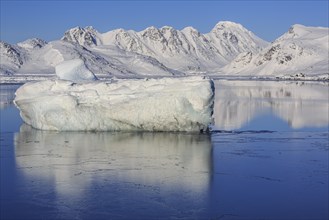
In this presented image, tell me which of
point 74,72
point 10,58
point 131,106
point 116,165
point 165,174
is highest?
point 10,58

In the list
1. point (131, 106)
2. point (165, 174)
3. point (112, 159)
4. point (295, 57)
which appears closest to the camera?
point (165, 174)

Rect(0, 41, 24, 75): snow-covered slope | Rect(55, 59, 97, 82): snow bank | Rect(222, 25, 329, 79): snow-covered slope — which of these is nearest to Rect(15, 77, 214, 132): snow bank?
Rect(55, 59, 97, 82): snow bank

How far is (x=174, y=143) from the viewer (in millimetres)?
18172

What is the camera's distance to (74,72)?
25.7 m

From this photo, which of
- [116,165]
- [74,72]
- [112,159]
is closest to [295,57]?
[74,72]

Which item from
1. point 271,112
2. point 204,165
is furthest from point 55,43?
point 204,165

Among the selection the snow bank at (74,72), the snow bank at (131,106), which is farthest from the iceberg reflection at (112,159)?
the snow bank at (74,72)

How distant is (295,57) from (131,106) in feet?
498

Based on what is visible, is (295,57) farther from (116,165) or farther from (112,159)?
(116,165)

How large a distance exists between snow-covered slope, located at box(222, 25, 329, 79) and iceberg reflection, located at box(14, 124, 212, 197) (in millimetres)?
124717

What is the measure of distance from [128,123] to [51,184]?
8.48m

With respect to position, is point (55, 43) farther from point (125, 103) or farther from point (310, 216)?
point (310, 216)

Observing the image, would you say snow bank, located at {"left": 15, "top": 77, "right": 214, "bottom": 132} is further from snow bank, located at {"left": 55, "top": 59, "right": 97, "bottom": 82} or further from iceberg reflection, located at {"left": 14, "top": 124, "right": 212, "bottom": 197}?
snow bank, located at {"left": 55, "top": 59, "right": 97, "bottom": 82}

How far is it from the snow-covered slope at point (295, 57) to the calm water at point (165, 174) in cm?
12429
